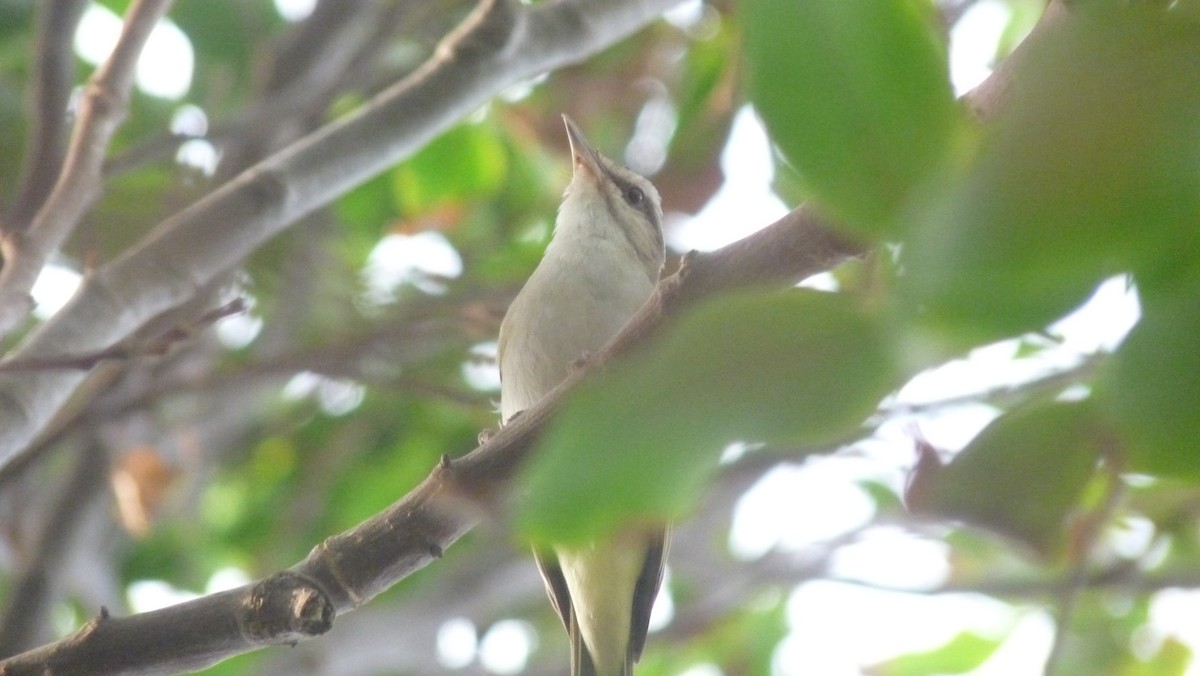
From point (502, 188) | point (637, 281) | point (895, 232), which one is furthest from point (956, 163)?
point (502, 188)

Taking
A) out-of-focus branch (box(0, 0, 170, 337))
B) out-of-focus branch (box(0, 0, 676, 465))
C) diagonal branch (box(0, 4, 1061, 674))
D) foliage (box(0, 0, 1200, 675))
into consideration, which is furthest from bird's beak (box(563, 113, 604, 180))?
diagonal branch (box(0, 4, 1061, 674))

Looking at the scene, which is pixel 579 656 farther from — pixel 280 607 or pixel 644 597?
pixel 280 607

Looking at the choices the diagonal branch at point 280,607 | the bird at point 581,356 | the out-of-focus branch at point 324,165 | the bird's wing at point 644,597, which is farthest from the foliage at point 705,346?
the diagonal branch at point 280,607

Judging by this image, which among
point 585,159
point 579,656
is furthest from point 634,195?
point 579,656

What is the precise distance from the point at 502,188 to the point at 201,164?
1.57 m

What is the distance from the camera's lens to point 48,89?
7.98 feet

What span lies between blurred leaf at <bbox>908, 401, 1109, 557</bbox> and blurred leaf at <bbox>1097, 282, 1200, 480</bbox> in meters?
0.08

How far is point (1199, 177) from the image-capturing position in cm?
52

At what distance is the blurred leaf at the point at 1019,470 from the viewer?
624 millimetres

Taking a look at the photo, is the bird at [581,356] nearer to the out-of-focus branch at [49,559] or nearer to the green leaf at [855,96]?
the out-of-focus branch at [49,559]

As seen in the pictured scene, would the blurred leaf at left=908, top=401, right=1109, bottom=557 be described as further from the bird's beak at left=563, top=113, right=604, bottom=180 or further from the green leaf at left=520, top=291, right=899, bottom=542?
the bird's beak at left=563, top=113, right=604, bottom=180

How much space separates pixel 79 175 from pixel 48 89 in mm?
209

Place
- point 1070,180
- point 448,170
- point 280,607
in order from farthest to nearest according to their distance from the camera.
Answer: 1. point 448,170
2. point 280,607
3. point 1070,180

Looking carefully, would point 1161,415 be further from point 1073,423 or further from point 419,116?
point 419,116
